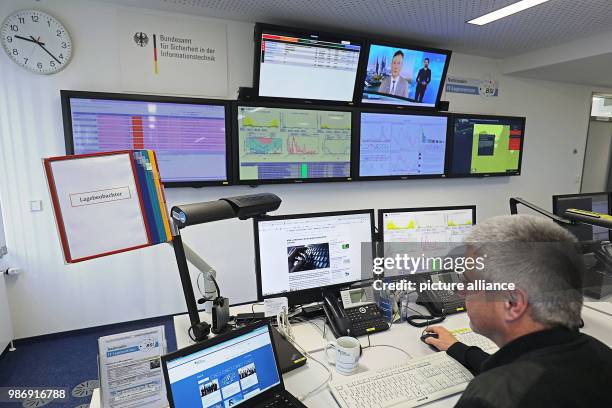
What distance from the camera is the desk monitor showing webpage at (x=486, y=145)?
3.67 m

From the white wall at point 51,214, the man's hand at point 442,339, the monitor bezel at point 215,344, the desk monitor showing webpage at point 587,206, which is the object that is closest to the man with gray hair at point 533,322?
the man's hand at point 442,339

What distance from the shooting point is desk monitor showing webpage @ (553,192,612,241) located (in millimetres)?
2035

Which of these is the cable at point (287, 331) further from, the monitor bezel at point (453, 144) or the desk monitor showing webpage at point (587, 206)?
the monitor bezel at point (453, 144)

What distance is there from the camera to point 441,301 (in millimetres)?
1695

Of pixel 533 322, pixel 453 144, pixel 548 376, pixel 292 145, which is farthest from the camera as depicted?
pixel 453 144

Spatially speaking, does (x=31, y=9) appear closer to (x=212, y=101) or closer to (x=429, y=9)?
(x=212, y=101)

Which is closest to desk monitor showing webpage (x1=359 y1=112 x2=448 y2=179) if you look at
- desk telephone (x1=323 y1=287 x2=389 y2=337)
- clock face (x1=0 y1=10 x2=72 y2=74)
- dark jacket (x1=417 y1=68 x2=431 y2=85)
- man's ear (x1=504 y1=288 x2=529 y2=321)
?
dark jacket (x1=417 y1=68 x2=431 y2=85)

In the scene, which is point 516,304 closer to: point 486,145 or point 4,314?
point 4,314

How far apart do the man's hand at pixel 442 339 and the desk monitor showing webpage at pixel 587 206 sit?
1159mm

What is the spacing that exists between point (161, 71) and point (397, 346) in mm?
2536

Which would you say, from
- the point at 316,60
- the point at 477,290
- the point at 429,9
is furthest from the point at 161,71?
the point at 477,290

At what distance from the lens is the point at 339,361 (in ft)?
3.95

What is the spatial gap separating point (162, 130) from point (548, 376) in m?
2.68

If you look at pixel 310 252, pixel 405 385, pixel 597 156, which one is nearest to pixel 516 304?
pixel 405 385
